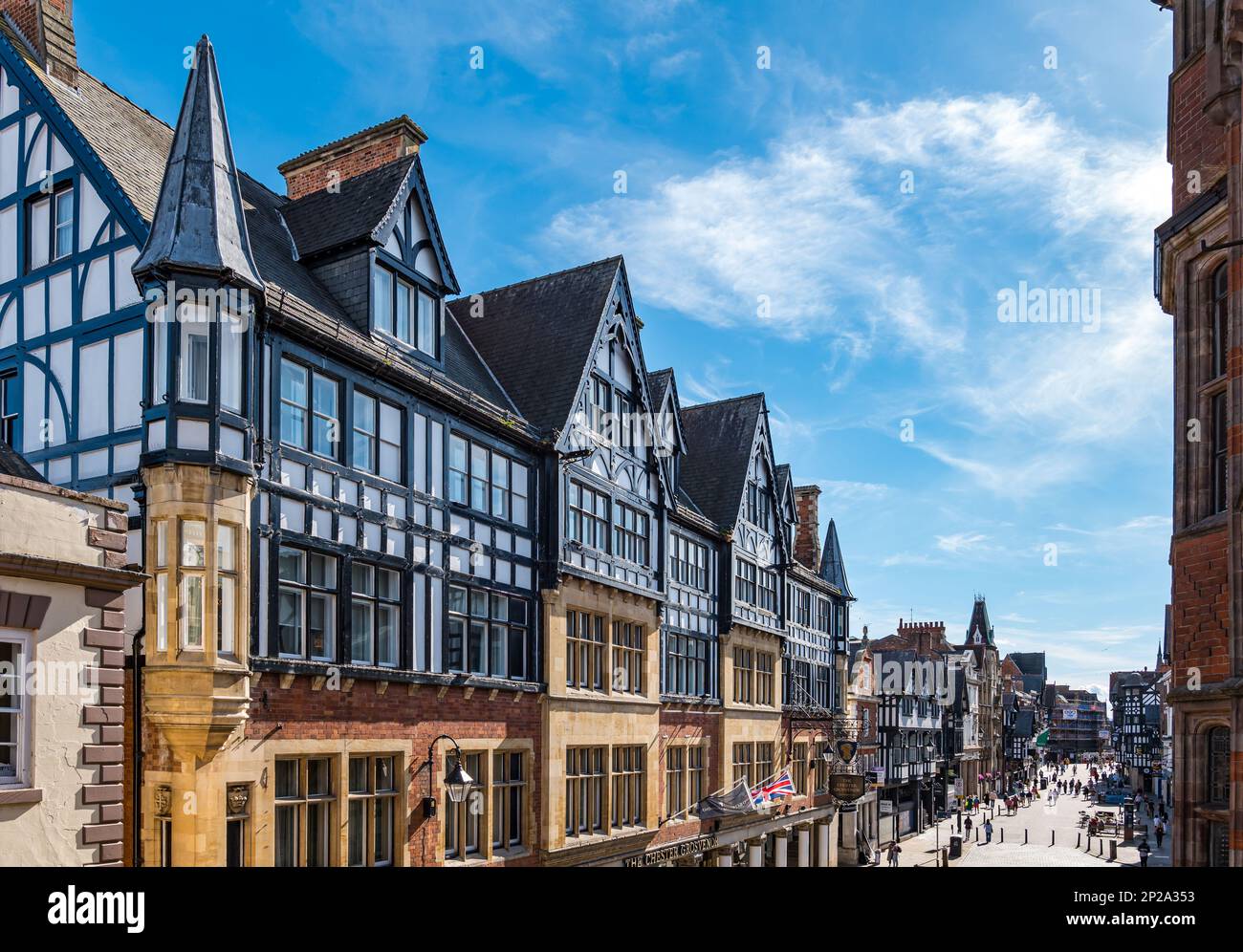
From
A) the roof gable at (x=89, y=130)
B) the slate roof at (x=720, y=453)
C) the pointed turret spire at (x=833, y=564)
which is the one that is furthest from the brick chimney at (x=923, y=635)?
the roof gable at (x=89, y=130)

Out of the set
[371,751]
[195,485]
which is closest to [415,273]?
[195,485]

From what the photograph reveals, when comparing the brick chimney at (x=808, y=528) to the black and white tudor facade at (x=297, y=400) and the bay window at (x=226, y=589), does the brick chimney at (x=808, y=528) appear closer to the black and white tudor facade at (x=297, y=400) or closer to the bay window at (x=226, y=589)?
the black and white tudor facade at (x=297, y=400)

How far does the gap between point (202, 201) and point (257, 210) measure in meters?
5.81

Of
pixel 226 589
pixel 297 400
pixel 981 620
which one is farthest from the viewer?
pixel 981 620

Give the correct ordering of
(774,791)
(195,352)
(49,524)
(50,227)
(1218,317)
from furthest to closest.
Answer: (774,791), (50,227), (1218,317), (195,352), (49,524)

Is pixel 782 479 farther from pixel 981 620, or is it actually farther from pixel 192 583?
pixel 981 620

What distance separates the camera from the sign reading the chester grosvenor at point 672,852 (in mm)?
25906

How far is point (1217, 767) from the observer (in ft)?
46.3

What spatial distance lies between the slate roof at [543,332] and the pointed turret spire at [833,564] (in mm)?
22474

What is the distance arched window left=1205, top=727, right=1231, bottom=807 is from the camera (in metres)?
13.9

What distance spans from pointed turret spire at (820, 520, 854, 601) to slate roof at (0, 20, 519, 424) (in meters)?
25.9

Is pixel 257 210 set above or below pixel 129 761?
above

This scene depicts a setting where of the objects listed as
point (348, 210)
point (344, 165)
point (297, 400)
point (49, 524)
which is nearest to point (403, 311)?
point (348, 210)
